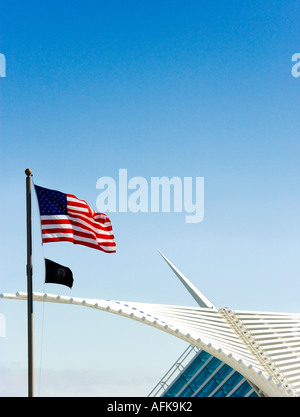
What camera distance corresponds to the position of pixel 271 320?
4088 centimetres

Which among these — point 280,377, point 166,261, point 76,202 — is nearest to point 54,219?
point 76,202

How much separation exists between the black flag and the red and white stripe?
736 millimetres

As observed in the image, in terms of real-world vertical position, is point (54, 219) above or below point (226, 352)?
above

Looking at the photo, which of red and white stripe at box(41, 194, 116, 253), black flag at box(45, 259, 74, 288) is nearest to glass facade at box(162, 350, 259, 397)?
red and white stripe at box(41, 194, 116, 253)

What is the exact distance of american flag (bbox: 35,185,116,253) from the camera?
66.9ft

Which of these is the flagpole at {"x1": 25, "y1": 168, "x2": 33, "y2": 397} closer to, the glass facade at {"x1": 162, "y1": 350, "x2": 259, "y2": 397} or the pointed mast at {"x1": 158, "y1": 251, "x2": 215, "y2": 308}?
the glass facade at {"x1": 162, "y1": 350, "x2": 259, "y2": 397}

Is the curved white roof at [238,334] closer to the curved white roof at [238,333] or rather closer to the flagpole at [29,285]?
the curved white roof at [238,333]

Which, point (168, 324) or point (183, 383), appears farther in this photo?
point (183, 383)

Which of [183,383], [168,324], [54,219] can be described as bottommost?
[183,383]

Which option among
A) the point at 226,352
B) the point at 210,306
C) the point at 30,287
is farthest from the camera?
the point at 210,306

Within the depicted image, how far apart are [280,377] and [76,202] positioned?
16.6 m

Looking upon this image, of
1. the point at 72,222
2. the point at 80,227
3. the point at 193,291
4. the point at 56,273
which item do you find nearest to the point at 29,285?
the point at 56,273
